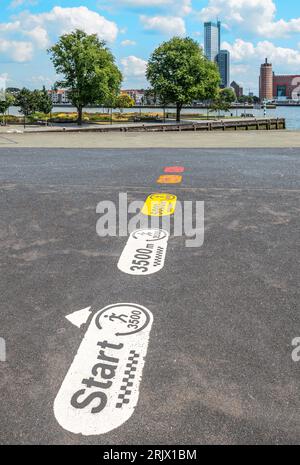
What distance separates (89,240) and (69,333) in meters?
4.12

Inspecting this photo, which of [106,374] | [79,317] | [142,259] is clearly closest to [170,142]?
[142,259]

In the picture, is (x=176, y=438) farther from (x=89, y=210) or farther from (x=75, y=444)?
(x=89, y=210)

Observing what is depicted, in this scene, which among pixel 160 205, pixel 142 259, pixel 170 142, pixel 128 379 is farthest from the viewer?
pixel 170 142

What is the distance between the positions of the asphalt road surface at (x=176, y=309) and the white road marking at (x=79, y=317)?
10cm

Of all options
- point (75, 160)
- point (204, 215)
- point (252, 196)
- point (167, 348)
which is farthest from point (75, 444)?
point (75, 160)

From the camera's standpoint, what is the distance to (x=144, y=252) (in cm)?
1017

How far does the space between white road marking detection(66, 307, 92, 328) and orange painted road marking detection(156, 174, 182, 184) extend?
9136 millimetres

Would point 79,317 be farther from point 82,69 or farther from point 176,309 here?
point 82,69

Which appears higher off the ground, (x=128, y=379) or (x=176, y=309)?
(x=176, y=309)

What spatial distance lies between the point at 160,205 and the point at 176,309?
5.94 m

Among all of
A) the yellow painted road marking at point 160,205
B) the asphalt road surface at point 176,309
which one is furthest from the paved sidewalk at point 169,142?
the yellow painted road marking at point 160,205

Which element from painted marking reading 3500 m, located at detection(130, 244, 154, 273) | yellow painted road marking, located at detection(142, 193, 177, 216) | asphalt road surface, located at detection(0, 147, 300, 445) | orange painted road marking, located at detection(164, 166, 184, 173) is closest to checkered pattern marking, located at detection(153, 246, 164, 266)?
painted marking reading 3500 m, located at detection(130, 244, 154, 273)

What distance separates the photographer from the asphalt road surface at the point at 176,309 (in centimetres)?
533

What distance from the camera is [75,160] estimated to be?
858 inches
